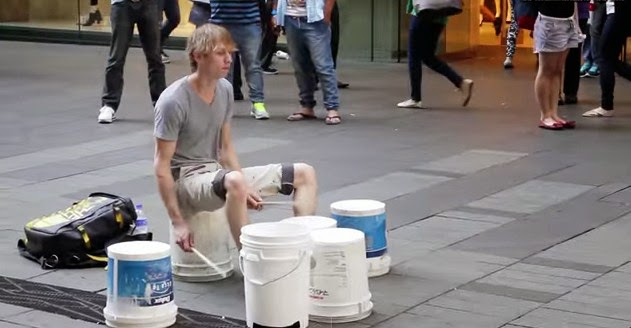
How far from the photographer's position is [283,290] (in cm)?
523

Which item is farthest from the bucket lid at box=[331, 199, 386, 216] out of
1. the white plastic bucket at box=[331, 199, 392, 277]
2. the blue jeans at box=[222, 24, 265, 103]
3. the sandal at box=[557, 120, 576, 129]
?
the blue jeans at box=[222, 24, 265, 103]

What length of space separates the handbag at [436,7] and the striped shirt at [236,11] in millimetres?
1654

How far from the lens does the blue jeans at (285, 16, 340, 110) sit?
36.5 feet

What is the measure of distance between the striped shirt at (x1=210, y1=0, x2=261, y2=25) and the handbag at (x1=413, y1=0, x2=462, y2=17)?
5.43 feet

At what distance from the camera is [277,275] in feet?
17.1

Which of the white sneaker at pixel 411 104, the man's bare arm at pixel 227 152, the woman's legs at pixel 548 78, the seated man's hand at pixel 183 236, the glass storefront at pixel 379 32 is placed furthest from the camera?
the glass storefront at pixel 379 32

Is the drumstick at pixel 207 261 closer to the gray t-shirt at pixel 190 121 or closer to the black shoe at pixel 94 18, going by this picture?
the gray t-shirt at pixel 190 121

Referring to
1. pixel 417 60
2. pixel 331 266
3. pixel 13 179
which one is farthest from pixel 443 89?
pixel 331 266

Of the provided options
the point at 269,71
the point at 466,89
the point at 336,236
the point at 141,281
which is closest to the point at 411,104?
the point at 466,89

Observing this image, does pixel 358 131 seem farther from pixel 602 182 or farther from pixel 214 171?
pixel 214 171

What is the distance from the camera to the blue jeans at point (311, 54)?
36.5 ft

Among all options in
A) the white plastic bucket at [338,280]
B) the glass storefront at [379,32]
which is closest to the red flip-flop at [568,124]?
the white plastic bucket at [338,280]

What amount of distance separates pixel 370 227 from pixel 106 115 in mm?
5868

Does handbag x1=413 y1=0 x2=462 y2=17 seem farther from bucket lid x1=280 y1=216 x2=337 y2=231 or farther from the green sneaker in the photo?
bucket lid x1=280 y1=216 x2=337 y2=231
